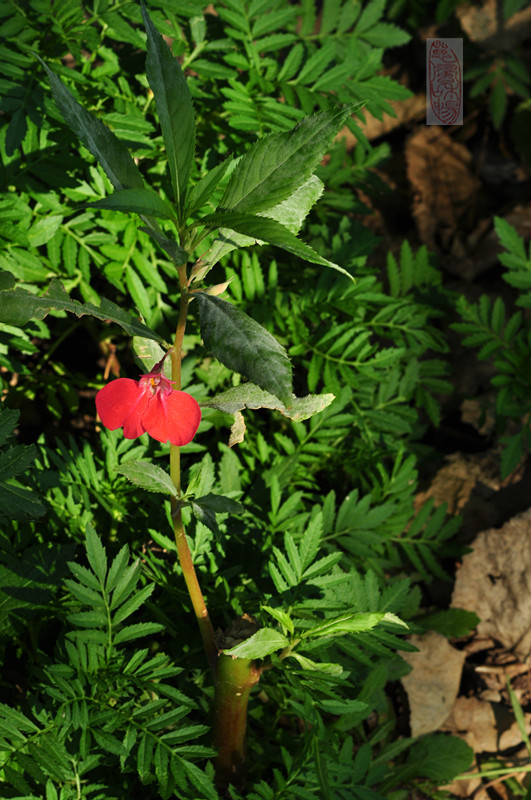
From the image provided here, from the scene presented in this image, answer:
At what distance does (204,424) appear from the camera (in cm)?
190

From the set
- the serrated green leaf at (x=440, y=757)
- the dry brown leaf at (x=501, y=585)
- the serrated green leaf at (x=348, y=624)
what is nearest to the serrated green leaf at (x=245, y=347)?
the serrated green leaf at (x=348, y=624)

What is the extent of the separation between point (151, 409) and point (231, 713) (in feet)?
2.54

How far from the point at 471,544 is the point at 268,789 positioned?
1435 mm

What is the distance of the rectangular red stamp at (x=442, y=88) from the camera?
A: 275 centimetres

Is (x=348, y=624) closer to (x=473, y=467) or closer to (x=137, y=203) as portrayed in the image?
(x=137, y=203)

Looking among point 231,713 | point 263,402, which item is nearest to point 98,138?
point 263,402

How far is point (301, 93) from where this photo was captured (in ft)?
6.86

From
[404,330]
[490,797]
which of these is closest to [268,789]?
[490,797]

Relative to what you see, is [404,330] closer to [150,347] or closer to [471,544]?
[471,544]

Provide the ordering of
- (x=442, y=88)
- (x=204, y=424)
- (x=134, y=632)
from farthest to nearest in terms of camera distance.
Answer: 1. (x=442, y=88)
2. (x=204, y=424)
3. (x=134, y=632)

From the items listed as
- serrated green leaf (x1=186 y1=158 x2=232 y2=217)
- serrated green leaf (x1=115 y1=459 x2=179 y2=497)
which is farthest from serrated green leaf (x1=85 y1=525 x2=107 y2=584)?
serrated green leaf (x1=186 y1=158 x2=232 y2=217)

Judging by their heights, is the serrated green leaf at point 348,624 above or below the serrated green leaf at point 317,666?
above

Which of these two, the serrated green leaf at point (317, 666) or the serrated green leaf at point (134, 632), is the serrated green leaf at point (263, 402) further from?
the serrated green leaf at point (134, 632)

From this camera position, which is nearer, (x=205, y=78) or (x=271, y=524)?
(x=271, y=524)
